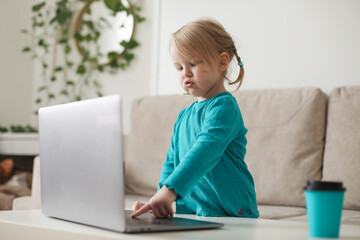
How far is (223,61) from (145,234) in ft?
2.12

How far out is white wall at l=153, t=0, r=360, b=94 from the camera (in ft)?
7.20

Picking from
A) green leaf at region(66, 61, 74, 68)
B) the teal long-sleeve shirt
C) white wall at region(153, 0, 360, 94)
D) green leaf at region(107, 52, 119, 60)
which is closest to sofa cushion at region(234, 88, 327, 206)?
white wall at region(153, 0, 360, 94)

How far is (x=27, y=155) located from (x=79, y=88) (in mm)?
614

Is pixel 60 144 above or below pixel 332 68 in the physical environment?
below

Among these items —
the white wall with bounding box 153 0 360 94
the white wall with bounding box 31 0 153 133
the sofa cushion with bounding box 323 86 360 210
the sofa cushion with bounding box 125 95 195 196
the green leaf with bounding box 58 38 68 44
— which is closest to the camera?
the sofa cushion with bounding box 323 86 360 210

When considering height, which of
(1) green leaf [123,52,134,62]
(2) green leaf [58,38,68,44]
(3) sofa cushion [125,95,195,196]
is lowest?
(3) sofa cushion [125,95,195,196]

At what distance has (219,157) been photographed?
100 cm

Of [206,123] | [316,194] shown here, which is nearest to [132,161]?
[206,123]

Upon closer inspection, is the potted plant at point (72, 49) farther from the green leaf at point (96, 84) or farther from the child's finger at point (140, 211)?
the child's finger at point (140, 211)

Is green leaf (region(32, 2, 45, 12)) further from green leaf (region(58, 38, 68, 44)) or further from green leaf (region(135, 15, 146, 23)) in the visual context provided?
green leaf (region(135, 15, 146, 23))

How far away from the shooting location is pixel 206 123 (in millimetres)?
1045

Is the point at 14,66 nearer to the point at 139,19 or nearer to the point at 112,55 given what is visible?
the point at 112,55

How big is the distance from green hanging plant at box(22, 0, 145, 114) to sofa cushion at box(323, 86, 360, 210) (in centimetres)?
152

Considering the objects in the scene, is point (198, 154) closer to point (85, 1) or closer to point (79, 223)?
point (79, 223)
